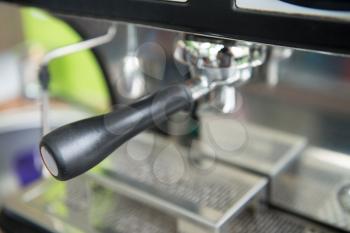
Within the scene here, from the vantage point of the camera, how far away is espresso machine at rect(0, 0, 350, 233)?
318 millimetres

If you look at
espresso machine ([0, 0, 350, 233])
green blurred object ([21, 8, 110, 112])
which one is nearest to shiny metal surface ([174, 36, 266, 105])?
espresso machine ([0, 0, 350, 233])

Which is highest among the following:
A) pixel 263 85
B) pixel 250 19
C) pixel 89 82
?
pixel 250 19

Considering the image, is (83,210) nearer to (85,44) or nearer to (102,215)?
(102,215)

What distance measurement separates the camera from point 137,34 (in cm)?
57

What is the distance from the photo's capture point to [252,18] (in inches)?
12.1

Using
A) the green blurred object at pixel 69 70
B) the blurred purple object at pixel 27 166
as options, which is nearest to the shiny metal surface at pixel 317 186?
the green blurred object at pixel 69 70

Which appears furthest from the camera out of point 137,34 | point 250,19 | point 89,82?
point 89,82

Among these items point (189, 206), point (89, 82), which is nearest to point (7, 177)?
point (89, 82)

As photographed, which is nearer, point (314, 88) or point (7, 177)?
point (314, 88)

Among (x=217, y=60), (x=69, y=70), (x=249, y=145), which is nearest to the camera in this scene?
(x=217, y=60)

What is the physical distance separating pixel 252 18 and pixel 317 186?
0.76ft

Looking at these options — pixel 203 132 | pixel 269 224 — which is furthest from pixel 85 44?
pixel 269 224

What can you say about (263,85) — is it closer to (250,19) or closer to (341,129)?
(341,129)

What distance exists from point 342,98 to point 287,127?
0.07 m
